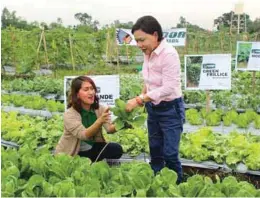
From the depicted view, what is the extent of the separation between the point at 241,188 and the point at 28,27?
22151 millimetres

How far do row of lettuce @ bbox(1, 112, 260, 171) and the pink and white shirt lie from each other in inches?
19.5

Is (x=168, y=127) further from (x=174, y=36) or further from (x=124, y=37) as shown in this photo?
(x=124, y=37)

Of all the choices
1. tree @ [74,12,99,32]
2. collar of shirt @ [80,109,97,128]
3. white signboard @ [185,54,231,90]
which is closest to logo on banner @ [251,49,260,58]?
white signboard @ [185,54,231,90]

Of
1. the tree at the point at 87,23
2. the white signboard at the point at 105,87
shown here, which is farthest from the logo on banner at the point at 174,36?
the tree at the point at 87,23

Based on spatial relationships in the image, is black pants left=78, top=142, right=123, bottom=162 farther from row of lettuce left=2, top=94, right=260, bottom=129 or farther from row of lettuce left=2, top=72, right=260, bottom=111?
row of lettuce left=2, top=94, right=260, bottom=129

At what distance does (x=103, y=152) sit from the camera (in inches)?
145

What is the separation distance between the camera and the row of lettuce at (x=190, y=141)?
380 centimetres

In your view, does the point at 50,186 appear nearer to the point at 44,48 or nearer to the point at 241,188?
the point at 241,188

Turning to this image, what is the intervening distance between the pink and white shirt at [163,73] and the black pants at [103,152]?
26.2 inches

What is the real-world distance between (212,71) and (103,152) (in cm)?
224

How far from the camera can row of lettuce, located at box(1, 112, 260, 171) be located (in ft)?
12.5

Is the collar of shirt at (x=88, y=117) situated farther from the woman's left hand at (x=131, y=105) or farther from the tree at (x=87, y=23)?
the tree at (x=87, y=23)

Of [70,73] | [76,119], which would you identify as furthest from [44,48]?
[76,119]

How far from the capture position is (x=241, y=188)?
90.1 inches
